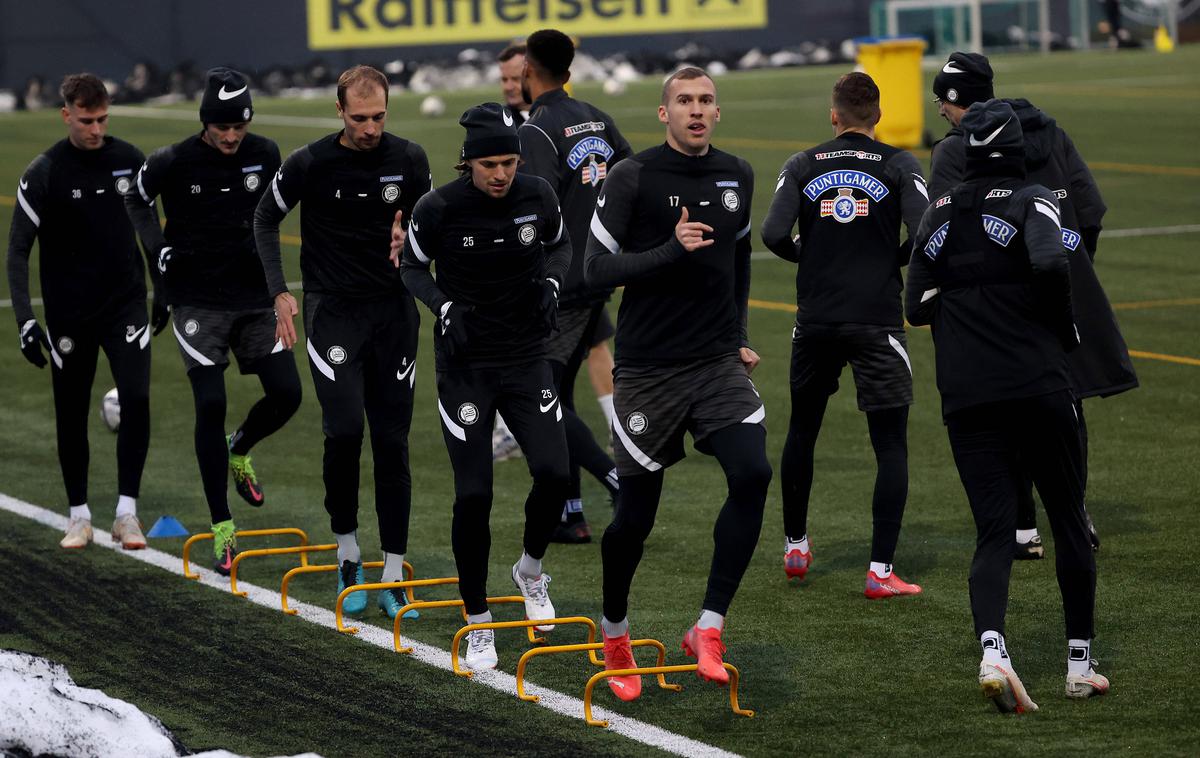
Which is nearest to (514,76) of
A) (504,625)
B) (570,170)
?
(570,170)

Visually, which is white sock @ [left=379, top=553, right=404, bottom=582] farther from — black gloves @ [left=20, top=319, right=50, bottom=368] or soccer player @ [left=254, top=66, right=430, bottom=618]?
black gloves @ [left=20, top=319, right=50, bottom=368]

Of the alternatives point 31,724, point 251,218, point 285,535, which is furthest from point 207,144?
point 31,724

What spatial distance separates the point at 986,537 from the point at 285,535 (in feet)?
15.6

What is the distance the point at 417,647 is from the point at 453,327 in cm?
147

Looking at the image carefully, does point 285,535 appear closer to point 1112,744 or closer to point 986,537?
point 986,537

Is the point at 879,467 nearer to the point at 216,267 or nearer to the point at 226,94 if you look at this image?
the point at 216,267

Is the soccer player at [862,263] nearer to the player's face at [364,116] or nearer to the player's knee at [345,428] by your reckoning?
the player's face at [364,116]

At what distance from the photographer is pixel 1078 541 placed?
7188 mm

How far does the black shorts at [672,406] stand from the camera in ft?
24.7

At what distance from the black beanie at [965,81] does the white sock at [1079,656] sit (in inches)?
112

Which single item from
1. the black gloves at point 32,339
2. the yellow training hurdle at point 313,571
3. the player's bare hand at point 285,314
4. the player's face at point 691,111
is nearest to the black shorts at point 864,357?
the player's face at point 691,111

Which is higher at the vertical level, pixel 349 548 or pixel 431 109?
pixel 431 109

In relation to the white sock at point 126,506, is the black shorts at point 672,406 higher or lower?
higher

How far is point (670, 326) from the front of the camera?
7590mm
